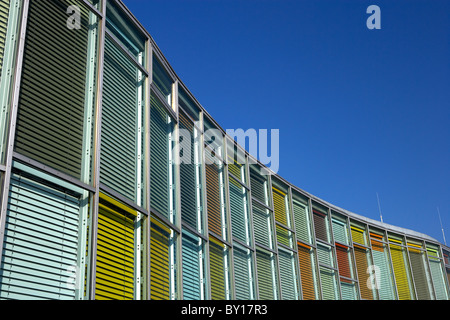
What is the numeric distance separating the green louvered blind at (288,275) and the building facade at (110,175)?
28.9 inches

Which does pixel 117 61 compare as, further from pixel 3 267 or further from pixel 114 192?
pixel 3 267

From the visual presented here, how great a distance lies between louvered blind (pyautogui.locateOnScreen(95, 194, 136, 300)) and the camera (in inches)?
322

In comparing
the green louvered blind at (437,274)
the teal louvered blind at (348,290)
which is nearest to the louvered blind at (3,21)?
the teal louvered blind at (348,290)

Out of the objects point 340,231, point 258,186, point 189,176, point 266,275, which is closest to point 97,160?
point 189,176

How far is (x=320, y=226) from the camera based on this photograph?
2308 cm

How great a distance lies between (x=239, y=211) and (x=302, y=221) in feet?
19.1

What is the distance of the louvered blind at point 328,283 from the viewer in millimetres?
21734

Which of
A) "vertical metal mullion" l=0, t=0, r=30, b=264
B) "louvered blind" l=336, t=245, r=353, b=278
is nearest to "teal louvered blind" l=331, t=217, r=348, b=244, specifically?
"louvered blind" l=336, t=245, r=353, b=278

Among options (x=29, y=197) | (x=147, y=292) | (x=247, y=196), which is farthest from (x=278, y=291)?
(x=29, y=197)

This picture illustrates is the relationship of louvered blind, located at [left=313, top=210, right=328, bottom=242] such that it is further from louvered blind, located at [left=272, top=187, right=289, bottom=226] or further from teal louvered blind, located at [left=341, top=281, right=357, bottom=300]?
louvered blind, located at [left=272, top=187, right=289, bottom=226]

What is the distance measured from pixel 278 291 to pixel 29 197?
1245 cm

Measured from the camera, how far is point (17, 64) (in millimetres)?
7207

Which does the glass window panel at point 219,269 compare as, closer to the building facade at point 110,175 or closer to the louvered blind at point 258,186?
the building facade at point 110,175
